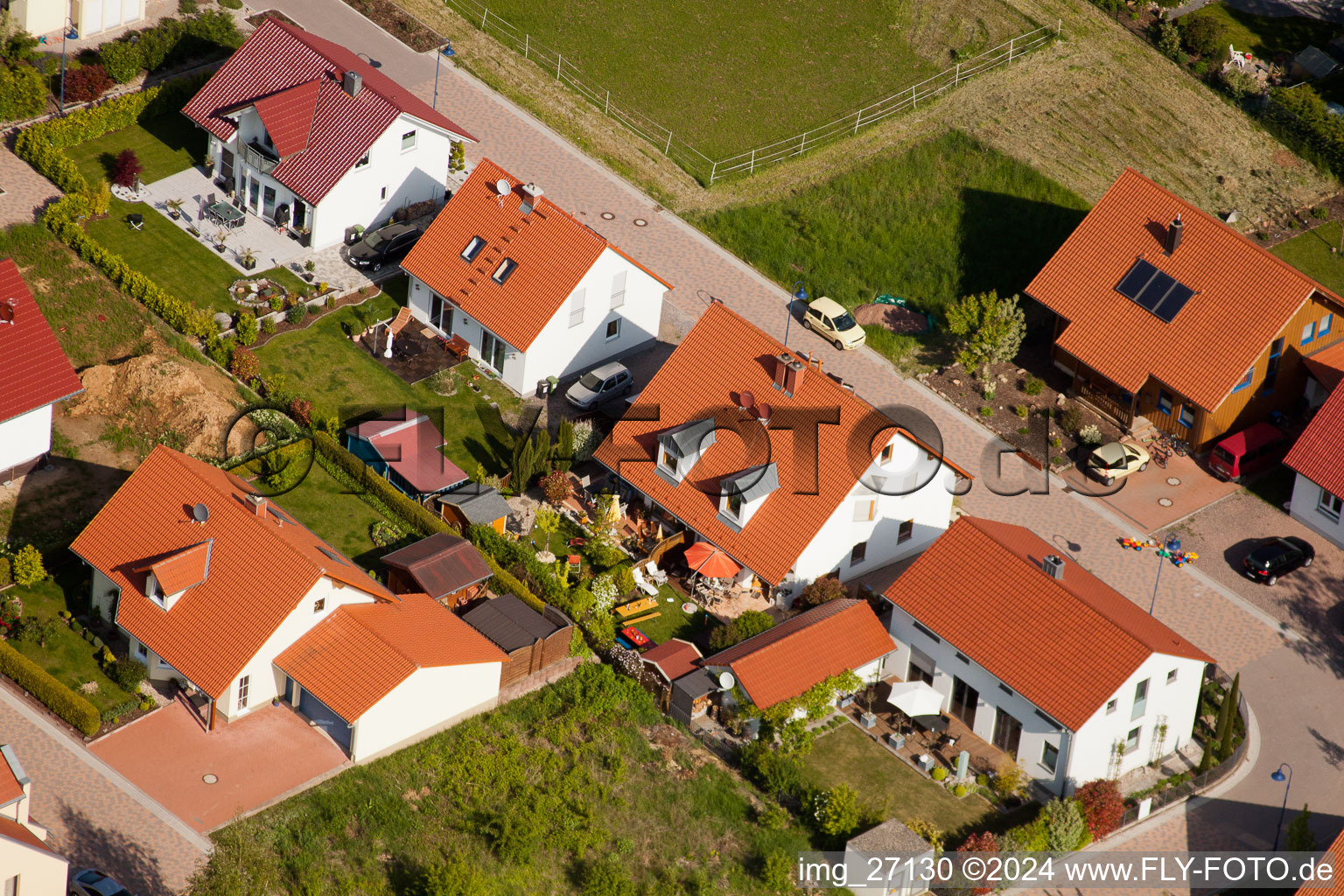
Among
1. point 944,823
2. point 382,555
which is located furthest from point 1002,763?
point 382,555

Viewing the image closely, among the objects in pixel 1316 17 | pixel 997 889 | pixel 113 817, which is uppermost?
pixel 1316 17

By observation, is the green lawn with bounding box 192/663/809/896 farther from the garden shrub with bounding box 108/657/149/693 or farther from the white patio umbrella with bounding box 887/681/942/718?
the garden shrub with bounding box 108/657/149/693

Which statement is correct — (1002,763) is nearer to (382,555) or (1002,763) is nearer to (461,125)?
(382,555)

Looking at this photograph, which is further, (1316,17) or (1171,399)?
(1316,17)

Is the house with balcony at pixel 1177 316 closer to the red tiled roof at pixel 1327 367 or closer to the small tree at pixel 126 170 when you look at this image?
the red tiled roof at pixel 1327 367

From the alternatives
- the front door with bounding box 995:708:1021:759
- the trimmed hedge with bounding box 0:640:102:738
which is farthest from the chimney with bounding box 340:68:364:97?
the front door with bounding box 995:708:1021:759

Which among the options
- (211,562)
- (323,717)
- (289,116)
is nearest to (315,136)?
(289,116)
